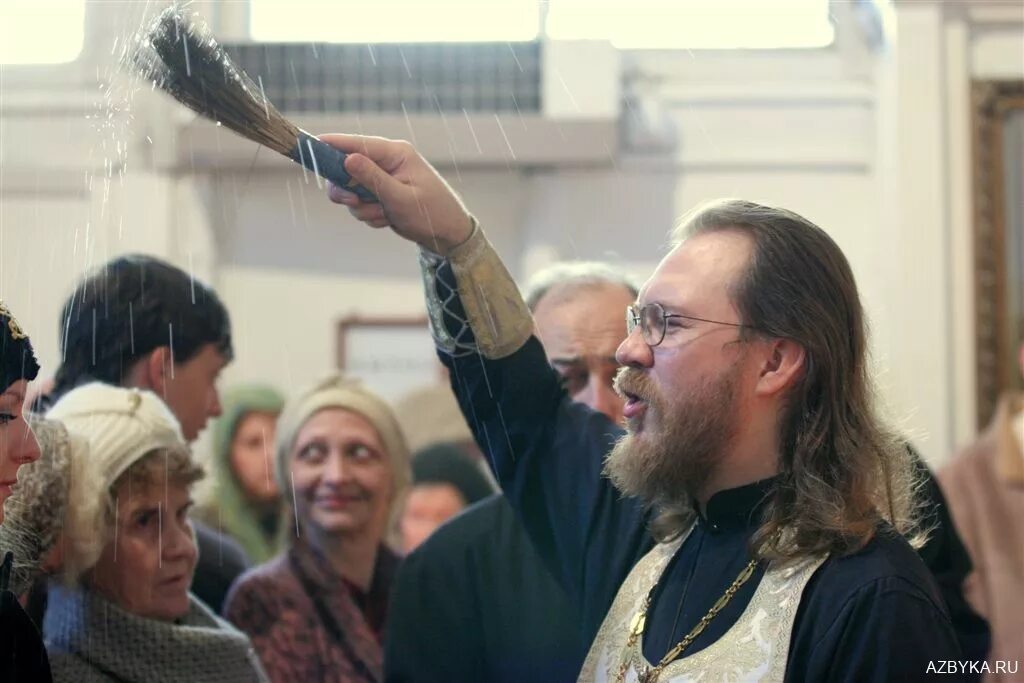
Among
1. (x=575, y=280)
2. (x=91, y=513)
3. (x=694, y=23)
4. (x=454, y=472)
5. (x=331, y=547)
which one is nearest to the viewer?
(x=91, y=513)

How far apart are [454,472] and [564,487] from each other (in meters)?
1.39

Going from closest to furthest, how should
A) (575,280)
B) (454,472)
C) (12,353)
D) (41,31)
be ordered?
(12,353) → (41,31) → (575,280) → (454,472)

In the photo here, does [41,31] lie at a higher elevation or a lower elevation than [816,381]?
higher

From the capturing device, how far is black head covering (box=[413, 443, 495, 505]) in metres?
3.08

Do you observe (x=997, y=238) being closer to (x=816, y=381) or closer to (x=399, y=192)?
(x=816, y=381)

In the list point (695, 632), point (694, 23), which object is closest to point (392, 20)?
point (694, 23)

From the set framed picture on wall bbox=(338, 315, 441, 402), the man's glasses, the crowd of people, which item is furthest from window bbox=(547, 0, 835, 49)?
the man's glasses

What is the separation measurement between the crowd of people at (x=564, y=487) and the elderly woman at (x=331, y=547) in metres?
0.01

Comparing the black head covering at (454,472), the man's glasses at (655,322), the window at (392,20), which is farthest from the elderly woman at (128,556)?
the black head covering at (454,472)

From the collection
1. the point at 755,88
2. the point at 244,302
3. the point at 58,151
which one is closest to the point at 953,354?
the point at 755,88

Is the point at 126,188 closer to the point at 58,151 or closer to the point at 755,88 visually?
the point at 58,151

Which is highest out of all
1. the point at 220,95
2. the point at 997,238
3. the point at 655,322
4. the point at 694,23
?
the point at 694,23

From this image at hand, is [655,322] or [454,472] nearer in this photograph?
[655,322]

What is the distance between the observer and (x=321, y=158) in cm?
153
